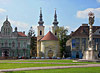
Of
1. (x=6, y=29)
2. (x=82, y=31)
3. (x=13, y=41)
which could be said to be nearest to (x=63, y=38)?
(x=82, y=31)

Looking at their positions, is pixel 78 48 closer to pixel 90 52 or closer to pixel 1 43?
pixel 1 43

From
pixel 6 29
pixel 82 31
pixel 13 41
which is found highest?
pixel 6 29

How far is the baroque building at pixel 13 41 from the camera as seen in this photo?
7875 cm

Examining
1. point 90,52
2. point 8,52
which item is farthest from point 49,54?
point 90,52

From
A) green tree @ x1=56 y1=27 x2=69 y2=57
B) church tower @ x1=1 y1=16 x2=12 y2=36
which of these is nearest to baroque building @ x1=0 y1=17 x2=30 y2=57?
church tower @ x1=1 y1=16 x2=12 y2=36

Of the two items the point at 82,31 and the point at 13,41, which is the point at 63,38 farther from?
the point at 13,41

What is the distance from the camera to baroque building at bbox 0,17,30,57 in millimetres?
78750

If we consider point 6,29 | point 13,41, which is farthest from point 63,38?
point 6,29

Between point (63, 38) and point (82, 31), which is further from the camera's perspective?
point (63, 38)

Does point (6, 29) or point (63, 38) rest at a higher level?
point (6, 29)

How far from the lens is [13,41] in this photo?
7950cm

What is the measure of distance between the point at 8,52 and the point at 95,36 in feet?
107

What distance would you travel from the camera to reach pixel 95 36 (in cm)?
7669

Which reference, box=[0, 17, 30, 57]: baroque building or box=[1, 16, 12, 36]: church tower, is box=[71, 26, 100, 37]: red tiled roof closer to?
box=[0, 17, 30, 57]: baroque building
